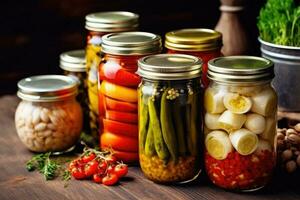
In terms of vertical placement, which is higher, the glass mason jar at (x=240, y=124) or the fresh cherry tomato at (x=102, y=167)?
the glass mason jar at (x=240, y=124)

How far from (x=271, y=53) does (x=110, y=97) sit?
403mm

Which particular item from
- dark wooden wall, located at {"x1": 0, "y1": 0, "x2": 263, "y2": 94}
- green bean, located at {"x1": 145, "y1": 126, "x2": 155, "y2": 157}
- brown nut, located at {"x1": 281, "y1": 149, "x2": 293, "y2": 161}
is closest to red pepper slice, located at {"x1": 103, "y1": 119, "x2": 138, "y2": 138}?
green bean, located at {"x1": 145, "y1": 126, "x2": 155, "y2": 157}

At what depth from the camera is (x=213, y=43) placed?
1340mm

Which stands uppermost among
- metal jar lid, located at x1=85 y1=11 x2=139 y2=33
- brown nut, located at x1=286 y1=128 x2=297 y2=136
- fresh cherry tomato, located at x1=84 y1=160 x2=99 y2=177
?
metal jar lid, located at x1=85 y1=11 x2=139 y2=33

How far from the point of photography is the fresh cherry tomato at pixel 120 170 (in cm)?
129

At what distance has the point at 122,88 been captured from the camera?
133 centimetres

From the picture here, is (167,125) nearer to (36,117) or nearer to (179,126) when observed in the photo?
(179,126)

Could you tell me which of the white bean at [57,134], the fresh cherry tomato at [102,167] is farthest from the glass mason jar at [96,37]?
the fresh cherry tomato at [102,167]

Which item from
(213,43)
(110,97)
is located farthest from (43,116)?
(213,43)

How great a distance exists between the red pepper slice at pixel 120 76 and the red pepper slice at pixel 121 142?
4.7 inches

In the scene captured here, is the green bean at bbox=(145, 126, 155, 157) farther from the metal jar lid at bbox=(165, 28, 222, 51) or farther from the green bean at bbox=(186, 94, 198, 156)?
the metal jar lid at bbox=(165, 28, 222, 51)

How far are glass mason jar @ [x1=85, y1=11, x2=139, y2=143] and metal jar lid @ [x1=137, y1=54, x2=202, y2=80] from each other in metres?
0.21

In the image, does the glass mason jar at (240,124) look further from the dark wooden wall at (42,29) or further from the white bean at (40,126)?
the dark wooden wall at (42,29)

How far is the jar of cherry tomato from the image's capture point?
132 centimetres
